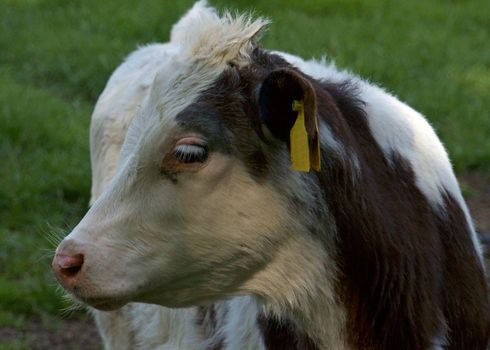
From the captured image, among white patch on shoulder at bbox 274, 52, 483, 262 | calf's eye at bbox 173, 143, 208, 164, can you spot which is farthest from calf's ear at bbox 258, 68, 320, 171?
white patch on shoulder at bbox 274, 52, 483, 262

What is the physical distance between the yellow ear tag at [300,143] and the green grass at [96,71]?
9.20 feet

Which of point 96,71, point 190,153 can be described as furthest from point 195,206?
point 96,71

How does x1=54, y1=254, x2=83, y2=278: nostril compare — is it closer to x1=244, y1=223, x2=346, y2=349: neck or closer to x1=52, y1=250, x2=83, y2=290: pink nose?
x1=52, y1=250, x2=83, y2=290: pink nose

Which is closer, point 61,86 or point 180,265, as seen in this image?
point 180,265

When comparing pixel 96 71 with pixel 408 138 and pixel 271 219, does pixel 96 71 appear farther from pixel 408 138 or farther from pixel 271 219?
pixel 271 219

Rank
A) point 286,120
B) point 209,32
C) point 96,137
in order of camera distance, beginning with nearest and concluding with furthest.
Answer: point 286,120, point 209,32, point 96,137

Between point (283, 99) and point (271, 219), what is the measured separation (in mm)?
332

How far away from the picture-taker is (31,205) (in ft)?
21.8

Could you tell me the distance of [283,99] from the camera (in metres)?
3.20

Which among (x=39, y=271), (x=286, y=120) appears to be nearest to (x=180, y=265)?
(x=286, y=120)

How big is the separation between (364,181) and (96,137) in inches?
78.1

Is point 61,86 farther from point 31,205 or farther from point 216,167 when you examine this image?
point 216,167

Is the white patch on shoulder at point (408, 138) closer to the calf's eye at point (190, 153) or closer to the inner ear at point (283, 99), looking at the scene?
the inner ear at point (283, 99)

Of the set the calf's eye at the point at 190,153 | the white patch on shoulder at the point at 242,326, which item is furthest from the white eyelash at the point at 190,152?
the white patch on shoulder at the point at 242,326
